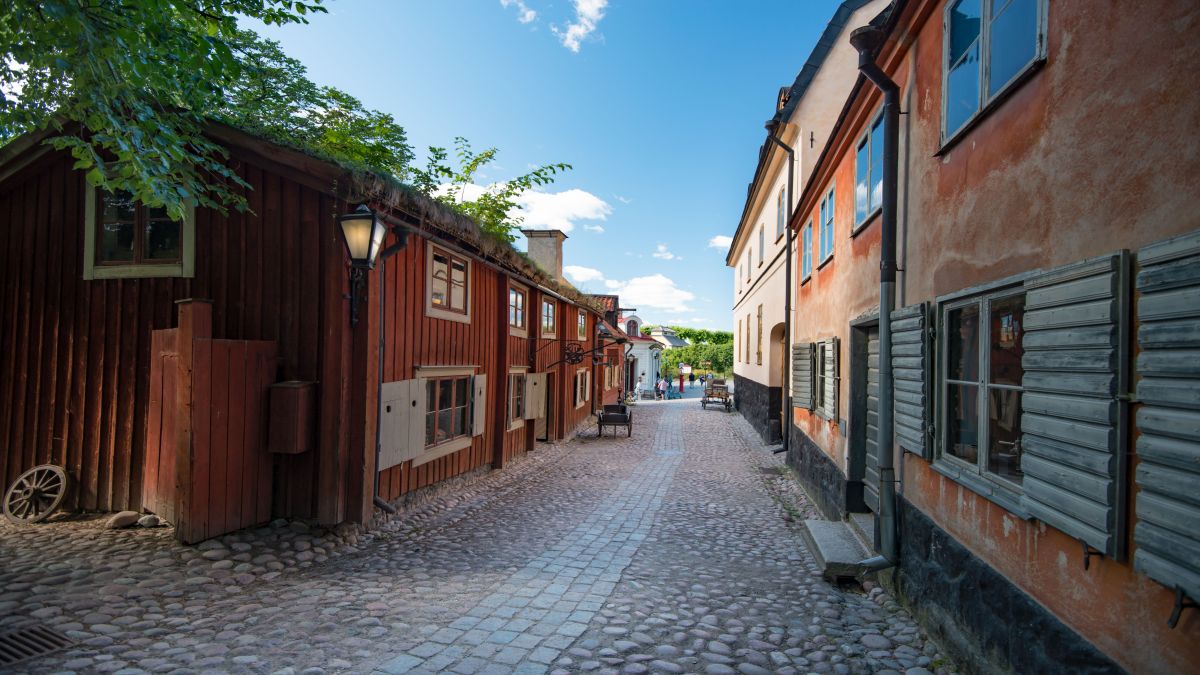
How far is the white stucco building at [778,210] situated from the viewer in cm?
1095

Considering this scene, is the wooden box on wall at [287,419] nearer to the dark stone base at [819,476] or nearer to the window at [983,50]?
the dark stone base at [819,476]

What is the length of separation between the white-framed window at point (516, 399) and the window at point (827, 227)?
5990mm

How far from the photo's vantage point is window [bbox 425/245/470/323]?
25.9 feet

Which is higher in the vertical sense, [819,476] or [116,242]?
[116,242]

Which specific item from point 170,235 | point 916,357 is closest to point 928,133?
point 916,357

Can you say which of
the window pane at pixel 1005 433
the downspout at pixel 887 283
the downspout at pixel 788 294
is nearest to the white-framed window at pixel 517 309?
the downspout at pixel 788 294

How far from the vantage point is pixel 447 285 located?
8.45 m

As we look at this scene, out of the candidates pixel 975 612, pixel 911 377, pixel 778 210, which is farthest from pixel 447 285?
pixel 778 210

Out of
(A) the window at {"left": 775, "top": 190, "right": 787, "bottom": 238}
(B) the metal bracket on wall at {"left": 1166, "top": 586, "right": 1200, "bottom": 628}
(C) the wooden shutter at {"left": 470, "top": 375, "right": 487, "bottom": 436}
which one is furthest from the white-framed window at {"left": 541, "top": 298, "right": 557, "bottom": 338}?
(B) the metal bracket on wall at {"left": 1166, "top": 586, "right": 1200, "bottom": 628}

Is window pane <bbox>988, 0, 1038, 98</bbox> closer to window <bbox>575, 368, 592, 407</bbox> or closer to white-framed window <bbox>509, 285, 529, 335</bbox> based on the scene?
white-framed window <bbox>509, 285, 529, 335</bbox>

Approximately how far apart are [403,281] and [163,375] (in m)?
2.56

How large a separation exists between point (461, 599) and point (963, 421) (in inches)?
156

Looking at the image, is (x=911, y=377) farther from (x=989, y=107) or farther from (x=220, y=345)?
(x=220, y=345)

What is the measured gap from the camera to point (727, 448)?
1440 centimetres
